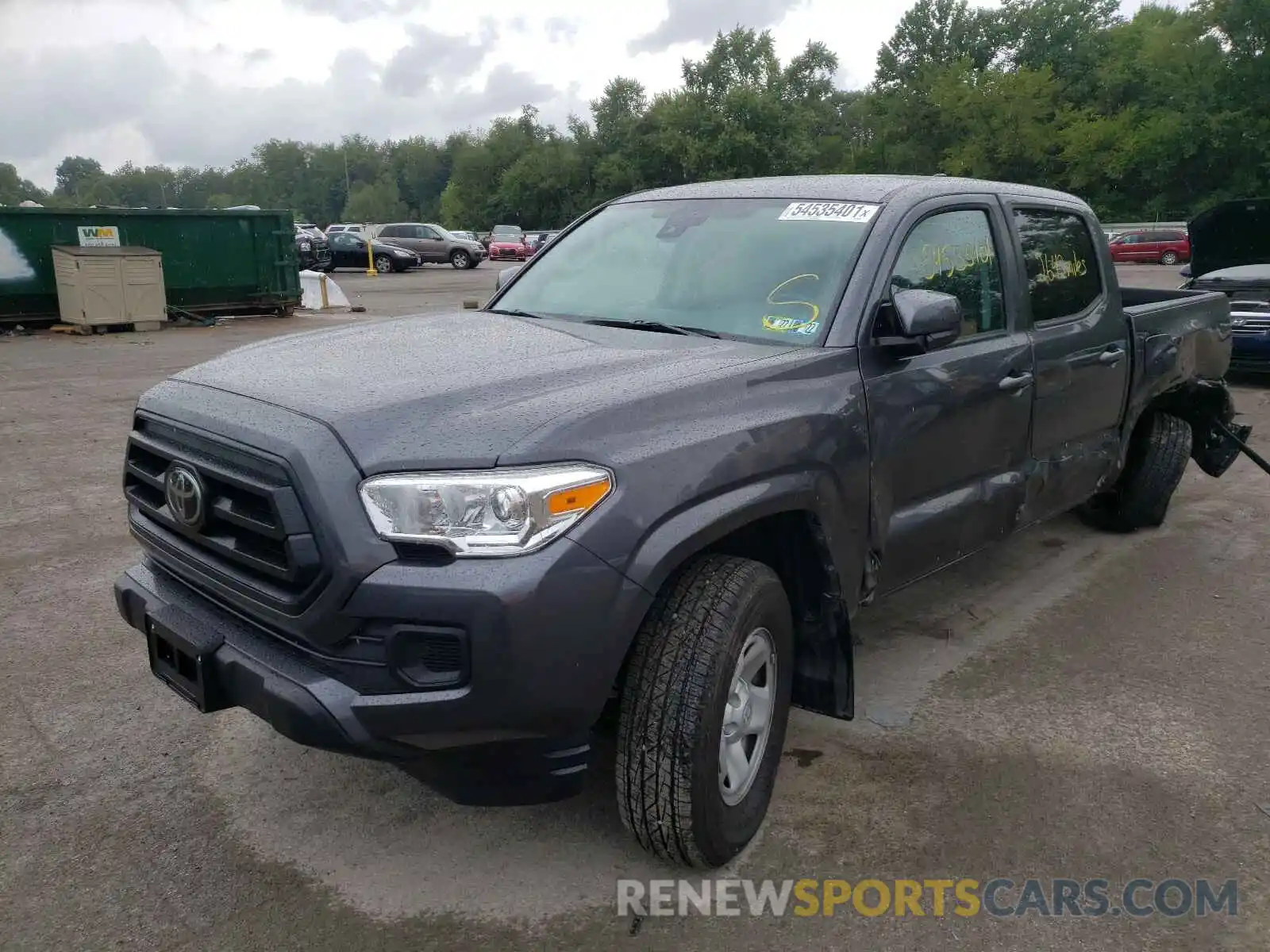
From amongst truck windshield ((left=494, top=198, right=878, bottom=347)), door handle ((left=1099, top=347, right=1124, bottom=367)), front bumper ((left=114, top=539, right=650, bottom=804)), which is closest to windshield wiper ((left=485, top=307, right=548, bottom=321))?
truck windshield ((left=494, top=198, right=878, bottom=347))

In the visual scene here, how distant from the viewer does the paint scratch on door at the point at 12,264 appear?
1509 cm

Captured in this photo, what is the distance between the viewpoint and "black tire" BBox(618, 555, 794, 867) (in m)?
2.54

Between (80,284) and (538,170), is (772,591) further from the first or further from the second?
(538,170)

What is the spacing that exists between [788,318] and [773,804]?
1505mm

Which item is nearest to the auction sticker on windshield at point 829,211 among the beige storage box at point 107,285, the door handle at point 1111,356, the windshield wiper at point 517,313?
the windshield wiper at point 517,313

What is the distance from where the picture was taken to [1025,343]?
404 centimetres

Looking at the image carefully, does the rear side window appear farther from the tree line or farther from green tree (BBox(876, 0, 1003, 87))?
green tree (BBox(876, 0, 1003, 87))

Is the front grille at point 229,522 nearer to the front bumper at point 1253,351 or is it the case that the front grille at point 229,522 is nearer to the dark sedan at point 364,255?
the front bumper at point 1253,351

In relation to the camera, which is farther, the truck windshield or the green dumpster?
the green dumpster

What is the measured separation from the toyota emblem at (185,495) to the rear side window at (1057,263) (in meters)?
3.17

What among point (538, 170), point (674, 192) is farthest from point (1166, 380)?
point (538, 170)

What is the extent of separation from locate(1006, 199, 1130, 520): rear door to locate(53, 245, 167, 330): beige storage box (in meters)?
14.4

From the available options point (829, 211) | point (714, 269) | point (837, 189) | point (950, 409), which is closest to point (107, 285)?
point (714, 269)

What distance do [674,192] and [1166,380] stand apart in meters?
2.79
